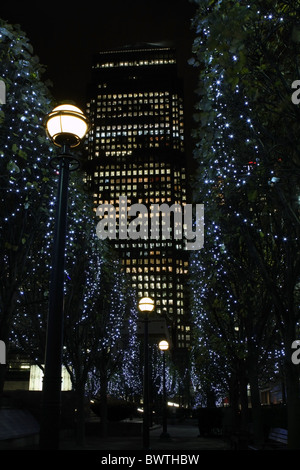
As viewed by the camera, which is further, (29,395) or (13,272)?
(29,395)

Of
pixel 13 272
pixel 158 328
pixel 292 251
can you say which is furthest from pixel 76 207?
pixel 158 328

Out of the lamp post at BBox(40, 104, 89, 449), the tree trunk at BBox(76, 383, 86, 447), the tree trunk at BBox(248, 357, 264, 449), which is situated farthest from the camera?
the tree trunk at BBox(76, 383, 86, 447)

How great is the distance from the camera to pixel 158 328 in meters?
104

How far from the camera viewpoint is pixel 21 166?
13742 millimetres

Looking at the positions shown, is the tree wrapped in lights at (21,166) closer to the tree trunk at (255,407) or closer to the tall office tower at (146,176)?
the tree trunk at (255,407)

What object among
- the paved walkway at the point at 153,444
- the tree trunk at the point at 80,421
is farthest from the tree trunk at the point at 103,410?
the tree trunk at the point at 80,421

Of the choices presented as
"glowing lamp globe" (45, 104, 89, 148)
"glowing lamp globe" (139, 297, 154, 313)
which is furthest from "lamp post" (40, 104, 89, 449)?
"glowing lamp globe" (139, 297, 154, 313)

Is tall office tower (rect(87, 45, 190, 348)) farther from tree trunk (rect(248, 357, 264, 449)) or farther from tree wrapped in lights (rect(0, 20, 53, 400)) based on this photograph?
tree wrapped in lights (rect(0, 20, 53, 400))

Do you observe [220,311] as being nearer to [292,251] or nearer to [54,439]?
[292,251]

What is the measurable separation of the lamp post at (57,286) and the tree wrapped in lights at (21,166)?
5236 mm

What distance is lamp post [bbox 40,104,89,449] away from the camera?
17.3 ft

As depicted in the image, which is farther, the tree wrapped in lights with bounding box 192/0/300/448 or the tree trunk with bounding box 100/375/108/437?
the tree trunk with bounding box 100/375/108/437

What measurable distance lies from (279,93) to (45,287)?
1387cm

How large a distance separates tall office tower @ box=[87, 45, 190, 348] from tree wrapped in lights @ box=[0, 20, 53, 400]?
152974 mm
